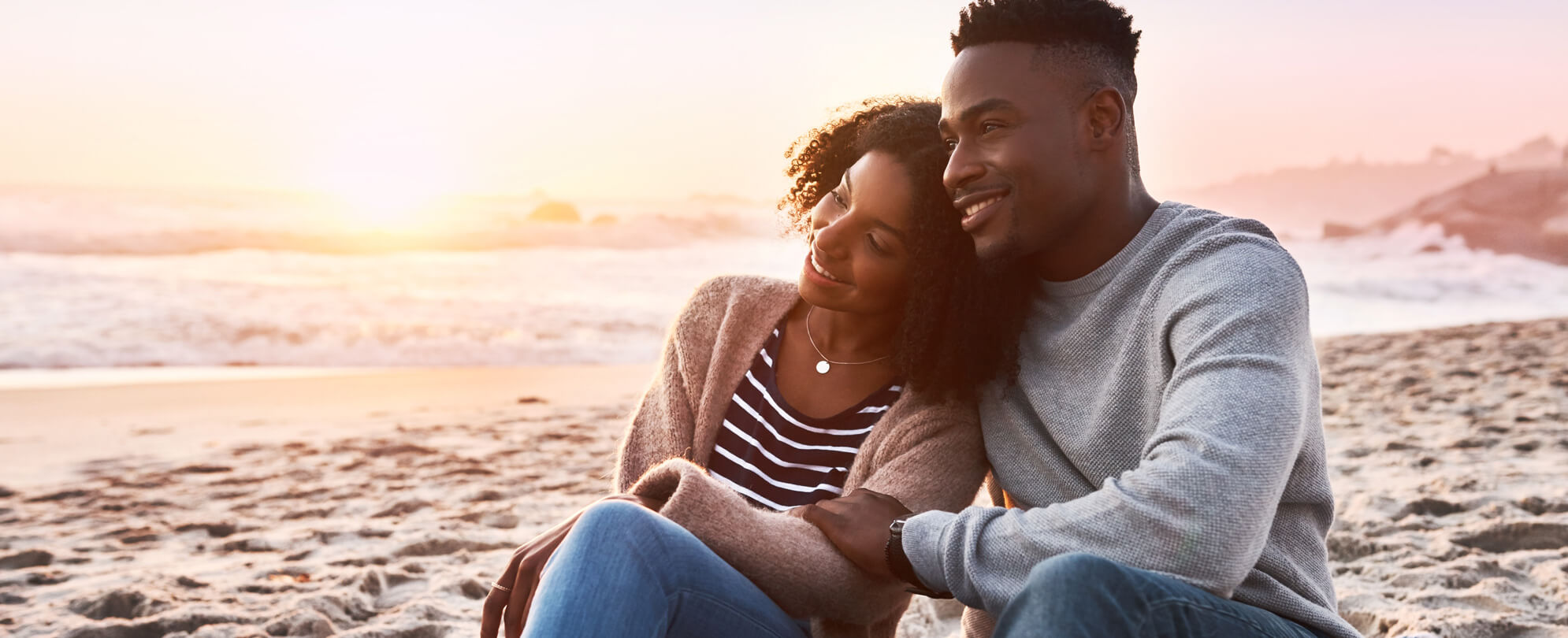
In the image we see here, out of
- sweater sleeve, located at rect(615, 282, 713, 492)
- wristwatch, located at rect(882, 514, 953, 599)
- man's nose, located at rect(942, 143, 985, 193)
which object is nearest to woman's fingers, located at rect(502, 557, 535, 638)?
sweater sleeve, located at rect(615, 282, 713, 492)

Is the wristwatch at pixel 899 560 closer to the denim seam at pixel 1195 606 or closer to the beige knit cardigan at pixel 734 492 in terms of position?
the beige knit cardigan at pixel 734 492

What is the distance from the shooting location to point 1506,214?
2202cm

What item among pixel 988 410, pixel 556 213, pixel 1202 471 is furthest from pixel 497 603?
pixel 556 213

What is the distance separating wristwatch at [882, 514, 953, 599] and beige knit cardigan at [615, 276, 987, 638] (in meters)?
0.11

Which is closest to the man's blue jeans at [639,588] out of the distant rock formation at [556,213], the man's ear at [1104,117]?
the man's ear at [1104,117]

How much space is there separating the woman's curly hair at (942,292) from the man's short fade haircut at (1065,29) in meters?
0.24

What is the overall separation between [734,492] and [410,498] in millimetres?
3529

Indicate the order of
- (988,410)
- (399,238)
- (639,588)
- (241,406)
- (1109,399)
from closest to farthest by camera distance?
1. (639,588)
2. (1109,399)
3. (988,410)
4. (241,406)
5. (399,238)

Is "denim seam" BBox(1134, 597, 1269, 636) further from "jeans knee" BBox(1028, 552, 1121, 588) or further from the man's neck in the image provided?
the man's neck

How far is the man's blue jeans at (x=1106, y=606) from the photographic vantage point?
1.38 metres

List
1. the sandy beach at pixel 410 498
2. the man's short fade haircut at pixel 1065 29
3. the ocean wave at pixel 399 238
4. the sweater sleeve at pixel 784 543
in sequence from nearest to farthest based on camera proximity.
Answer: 1. the sweater sleeve at pixel 784 543
2. the man's short fade haircut at pixel 1065 29
3. the sandy beach at pixel 410 498
4. the ocean wave at pixel 399 238

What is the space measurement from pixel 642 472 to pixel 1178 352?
113cm

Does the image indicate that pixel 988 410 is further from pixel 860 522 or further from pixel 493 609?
pixel 493 609

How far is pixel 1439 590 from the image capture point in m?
3.29
